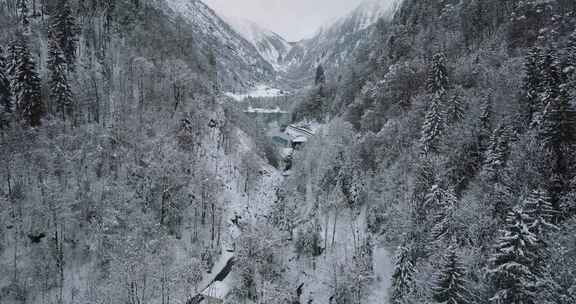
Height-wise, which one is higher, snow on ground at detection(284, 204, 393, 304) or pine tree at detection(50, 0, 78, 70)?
pine tree at detection(50, 0, 78, 70)

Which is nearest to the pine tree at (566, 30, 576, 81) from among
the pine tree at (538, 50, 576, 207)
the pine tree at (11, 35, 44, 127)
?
the pine tree at (538, 50, 576, 207)

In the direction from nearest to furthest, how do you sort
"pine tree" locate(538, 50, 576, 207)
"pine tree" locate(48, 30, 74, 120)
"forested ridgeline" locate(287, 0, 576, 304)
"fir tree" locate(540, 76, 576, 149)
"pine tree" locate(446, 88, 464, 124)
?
1. "forested ridgeline" locate(287, 0, 576, 304)
2. "pine tree" locate(538, 50, 576, 207)
3. "fir tree" locate(540, 76, 576, 149)
4. "pine tree" locate(446, 88, 464, 124)
5. "pine tree" locate(48, 30, 74, 120)

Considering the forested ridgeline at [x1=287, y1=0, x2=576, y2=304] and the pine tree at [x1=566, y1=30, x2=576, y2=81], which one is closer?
the forested ridgeline at [x1=287, y1=0, x2=576, y2=304]

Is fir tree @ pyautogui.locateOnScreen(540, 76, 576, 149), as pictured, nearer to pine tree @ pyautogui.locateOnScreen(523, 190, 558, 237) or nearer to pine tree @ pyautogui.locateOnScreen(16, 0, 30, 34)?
pine tree @ pyautogui.locateOnScreen(523, 190, 558, 237)

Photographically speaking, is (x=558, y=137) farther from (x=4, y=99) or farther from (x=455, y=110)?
(x=4, y=99)

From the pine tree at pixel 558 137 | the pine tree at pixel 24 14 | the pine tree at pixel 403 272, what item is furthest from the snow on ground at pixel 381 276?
the pine tree at pixel 24 14

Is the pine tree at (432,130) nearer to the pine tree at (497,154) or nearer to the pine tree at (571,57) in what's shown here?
the pine tree at (497,154)
